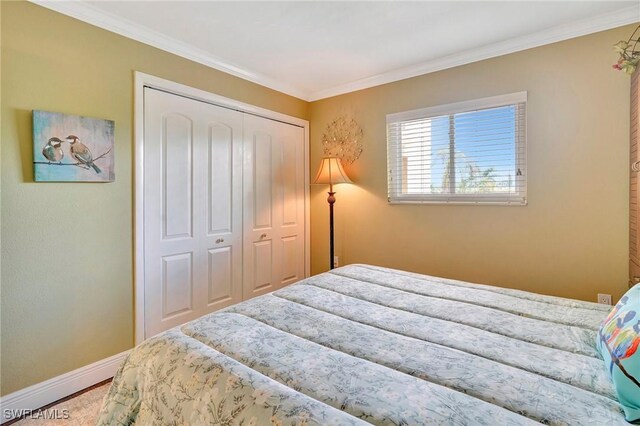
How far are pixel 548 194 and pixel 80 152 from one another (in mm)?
3342

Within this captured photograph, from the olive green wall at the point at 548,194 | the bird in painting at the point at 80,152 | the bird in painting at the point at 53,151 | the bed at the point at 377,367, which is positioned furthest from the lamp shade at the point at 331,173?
the bird in painting at the point at 53,151

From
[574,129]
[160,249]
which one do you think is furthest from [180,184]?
[574,129]

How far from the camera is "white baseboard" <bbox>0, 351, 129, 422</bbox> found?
176cm

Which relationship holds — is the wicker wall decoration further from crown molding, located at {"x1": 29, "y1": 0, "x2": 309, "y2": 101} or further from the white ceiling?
crown molding, located at {"x1": 29, "y1": 0, "x2": 309, "y2": 101}

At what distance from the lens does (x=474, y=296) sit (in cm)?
167

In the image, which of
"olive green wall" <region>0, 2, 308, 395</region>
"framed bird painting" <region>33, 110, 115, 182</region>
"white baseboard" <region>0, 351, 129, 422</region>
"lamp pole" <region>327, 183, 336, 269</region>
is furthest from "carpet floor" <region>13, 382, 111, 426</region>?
"lamp pole" <region>327, 183, 336, 269</region>

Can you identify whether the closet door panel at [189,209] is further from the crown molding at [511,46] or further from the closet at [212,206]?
the crown molding at [511,46]

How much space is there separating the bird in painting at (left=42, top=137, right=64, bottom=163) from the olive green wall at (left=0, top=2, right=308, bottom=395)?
75 mm

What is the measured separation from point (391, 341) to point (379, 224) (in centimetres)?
216

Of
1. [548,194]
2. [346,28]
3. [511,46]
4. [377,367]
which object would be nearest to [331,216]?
[346,28]

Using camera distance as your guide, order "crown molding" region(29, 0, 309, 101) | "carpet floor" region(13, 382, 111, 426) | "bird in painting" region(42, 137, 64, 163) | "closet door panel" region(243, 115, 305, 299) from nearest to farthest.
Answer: "carpet floor" region(13, 382, 111, 426)
"bird in painting" region(42, 137, 64, 163)
"crown molding" region(29, 0, 309, 101)
"closet door panel" region(243, 115, 305, 299)

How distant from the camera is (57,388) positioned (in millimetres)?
1923

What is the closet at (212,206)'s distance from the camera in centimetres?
242

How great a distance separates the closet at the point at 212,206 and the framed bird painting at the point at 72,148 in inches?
10.6
